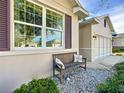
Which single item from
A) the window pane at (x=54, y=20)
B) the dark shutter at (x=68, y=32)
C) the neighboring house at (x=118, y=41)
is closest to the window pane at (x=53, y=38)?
the window pane at (x=54, y=20)

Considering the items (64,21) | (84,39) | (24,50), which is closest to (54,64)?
(24,50)

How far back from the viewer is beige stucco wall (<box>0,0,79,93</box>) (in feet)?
16.5

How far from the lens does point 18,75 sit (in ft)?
18.3

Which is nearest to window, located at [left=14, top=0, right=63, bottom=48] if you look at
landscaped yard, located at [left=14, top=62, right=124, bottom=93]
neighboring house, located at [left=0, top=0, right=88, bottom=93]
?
neighboring house, located at [left=0, top=0, right=88, bottom=93]

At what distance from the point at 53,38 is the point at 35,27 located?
5.31 ft

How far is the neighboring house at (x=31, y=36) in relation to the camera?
5117mm

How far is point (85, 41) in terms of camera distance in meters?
14.7

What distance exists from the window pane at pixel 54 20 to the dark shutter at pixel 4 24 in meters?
2.64

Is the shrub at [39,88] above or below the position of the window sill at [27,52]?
below

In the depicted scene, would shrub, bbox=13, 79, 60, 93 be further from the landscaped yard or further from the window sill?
the window sill

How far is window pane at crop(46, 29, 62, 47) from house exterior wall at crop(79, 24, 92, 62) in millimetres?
6064

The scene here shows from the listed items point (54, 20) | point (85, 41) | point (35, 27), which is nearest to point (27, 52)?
point (35, 27)

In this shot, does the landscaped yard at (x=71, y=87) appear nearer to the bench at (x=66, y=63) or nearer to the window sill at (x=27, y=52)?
the bench at (x=66, y=63)

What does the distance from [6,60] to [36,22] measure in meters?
2.40
